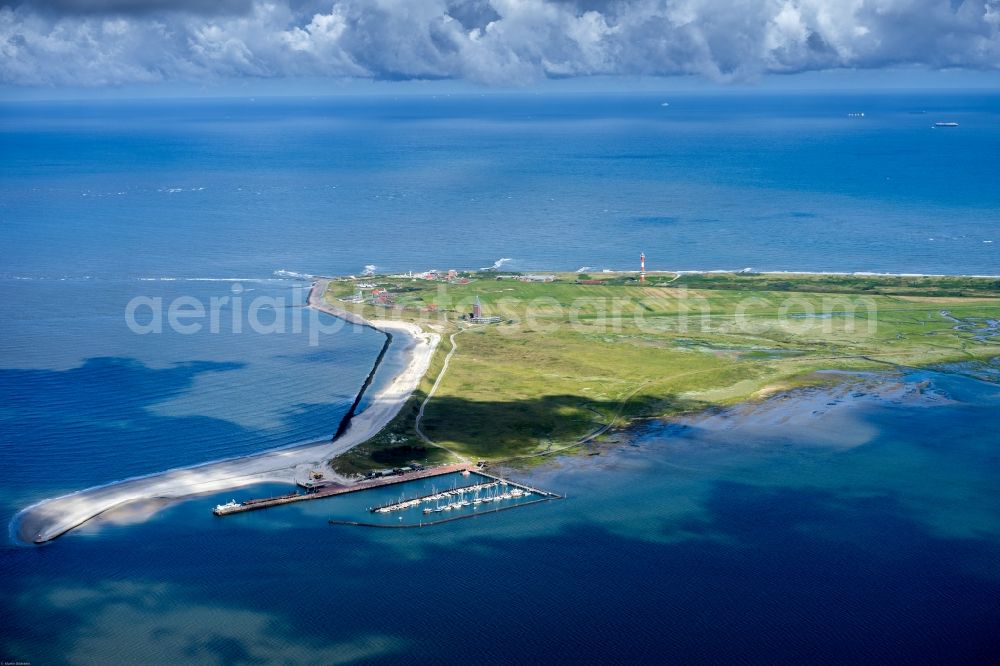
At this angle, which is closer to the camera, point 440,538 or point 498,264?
point 440,538

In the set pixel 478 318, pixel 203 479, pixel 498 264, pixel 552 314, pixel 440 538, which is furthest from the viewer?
pixel 498 264

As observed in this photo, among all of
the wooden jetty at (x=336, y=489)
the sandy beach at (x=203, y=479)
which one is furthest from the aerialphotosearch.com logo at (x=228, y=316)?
the wooden jetty at (x=336, y=489)

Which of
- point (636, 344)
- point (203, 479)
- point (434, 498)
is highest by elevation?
point (636, 344)

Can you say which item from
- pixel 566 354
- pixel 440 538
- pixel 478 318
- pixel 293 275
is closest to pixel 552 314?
pixel 478 318

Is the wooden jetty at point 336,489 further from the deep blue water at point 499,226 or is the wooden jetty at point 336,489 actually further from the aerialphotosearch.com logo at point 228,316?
the deep blue water at point 499,226

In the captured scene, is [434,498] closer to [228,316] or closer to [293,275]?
[228,316]

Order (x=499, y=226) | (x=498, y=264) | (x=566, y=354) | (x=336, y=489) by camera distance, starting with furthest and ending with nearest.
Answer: (x=499, y=226), (x=498, y=264), (x=566, y=354), (x=336, y=489)

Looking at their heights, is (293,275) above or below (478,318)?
above
